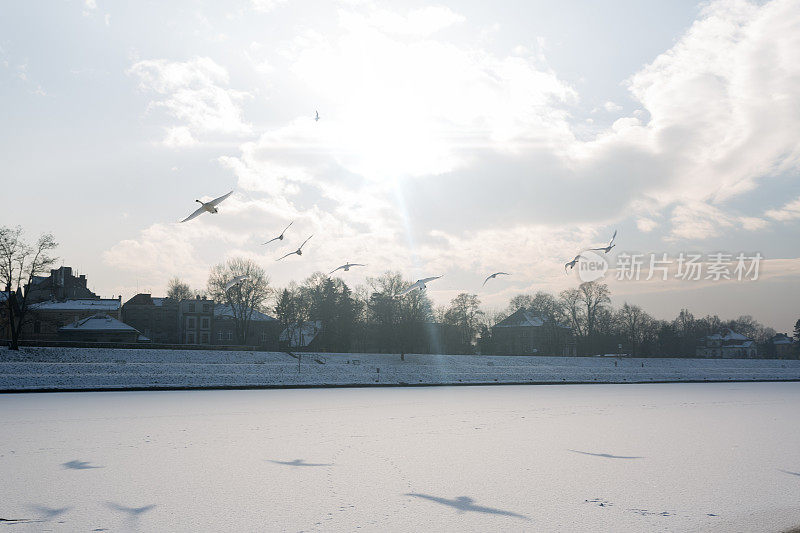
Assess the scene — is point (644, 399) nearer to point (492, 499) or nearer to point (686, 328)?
point (492, 499)

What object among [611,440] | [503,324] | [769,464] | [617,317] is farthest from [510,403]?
[503,324]

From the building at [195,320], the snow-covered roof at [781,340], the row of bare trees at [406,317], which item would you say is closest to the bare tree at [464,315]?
the row of bare trees at [406,317]

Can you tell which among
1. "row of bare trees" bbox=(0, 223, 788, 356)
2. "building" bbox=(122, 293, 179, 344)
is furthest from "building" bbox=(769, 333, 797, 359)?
"building" bbox=(122, 293, 179, 344)

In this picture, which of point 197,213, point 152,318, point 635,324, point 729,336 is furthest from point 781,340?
point 197,213

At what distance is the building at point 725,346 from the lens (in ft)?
505

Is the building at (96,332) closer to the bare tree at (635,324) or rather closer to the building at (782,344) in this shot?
the bare tree at (635,324)

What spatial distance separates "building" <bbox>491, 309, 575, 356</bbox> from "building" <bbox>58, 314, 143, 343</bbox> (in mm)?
52571

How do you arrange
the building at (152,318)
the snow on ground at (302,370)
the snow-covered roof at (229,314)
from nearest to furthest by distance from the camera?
the snow on ground at (302,370)
the building at (152,318)
the snow-covered roof at (229,314)

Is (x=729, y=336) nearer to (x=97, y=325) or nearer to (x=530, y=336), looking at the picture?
(x=530, y=336)

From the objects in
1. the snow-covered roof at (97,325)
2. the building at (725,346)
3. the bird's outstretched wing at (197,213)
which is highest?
the bird's outstretched wing at (197,213)

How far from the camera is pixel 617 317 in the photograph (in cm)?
11469

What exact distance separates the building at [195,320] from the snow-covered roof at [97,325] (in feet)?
76.5

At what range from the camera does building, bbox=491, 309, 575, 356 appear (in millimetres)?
102144

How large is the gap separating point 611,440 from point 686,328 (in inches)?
5788
